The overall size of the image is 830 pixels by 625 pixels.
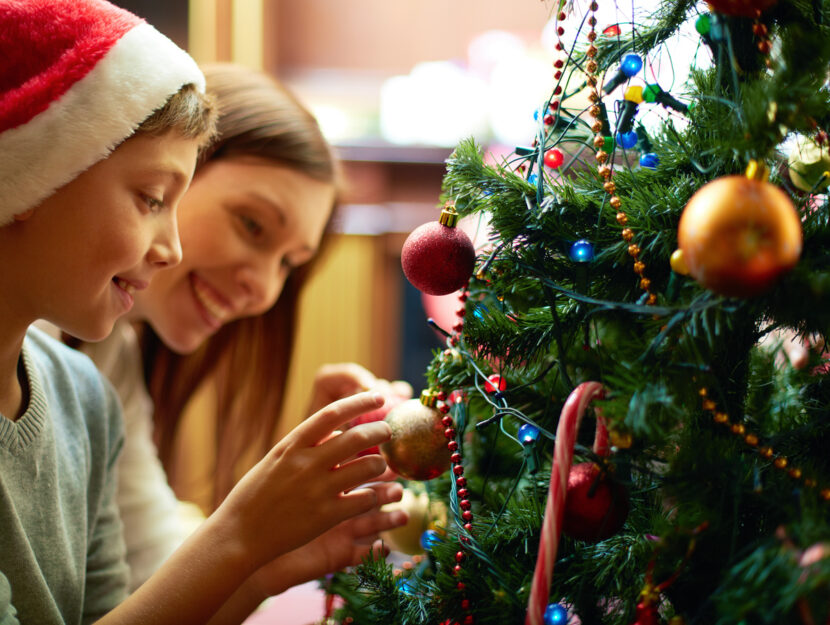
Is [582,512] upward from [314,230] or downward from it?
downward

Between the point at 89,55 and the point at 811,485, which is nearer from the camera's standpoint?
the point at 811,485

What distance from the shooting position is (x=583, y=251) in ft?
1.56

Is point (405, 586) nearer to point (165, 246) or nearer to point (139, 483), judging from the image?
point (165, 246)

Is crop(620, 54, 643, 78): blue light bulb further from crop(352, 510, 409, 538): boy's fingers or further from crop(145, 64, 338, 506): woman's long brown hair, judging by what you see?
crop(145, 64, 338, 506): woman's long brown hair

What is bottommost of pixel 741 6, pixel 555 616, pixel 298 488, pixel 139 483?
pixel 555 616

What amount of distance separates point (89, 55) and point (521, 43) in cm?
147

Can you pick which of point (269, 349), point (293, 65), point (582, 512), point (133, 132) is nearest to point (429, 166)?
point (293, 65)

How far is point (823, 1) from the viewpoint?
456mm

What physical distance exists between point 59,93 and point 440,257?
33 cm

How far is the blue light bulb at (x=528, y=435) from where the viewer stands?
494mm

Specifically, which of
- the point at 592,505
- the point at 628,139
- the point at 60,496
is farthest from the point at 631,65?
the point at 60,496

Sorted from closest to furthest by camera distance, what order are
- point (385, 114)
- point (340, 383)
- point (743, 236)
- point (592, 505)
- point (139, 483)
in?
point (743, 236) → point (592, 505) → point (340, 383) → point (139, 483) → point (385, 114)

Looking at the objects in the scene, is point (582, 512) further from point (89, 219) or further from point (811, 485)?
point (89, 219)

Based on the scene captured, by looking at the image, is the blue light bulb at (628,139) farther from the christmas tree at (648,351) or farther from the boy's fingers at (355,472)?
the boy's fingers at (355,472)
